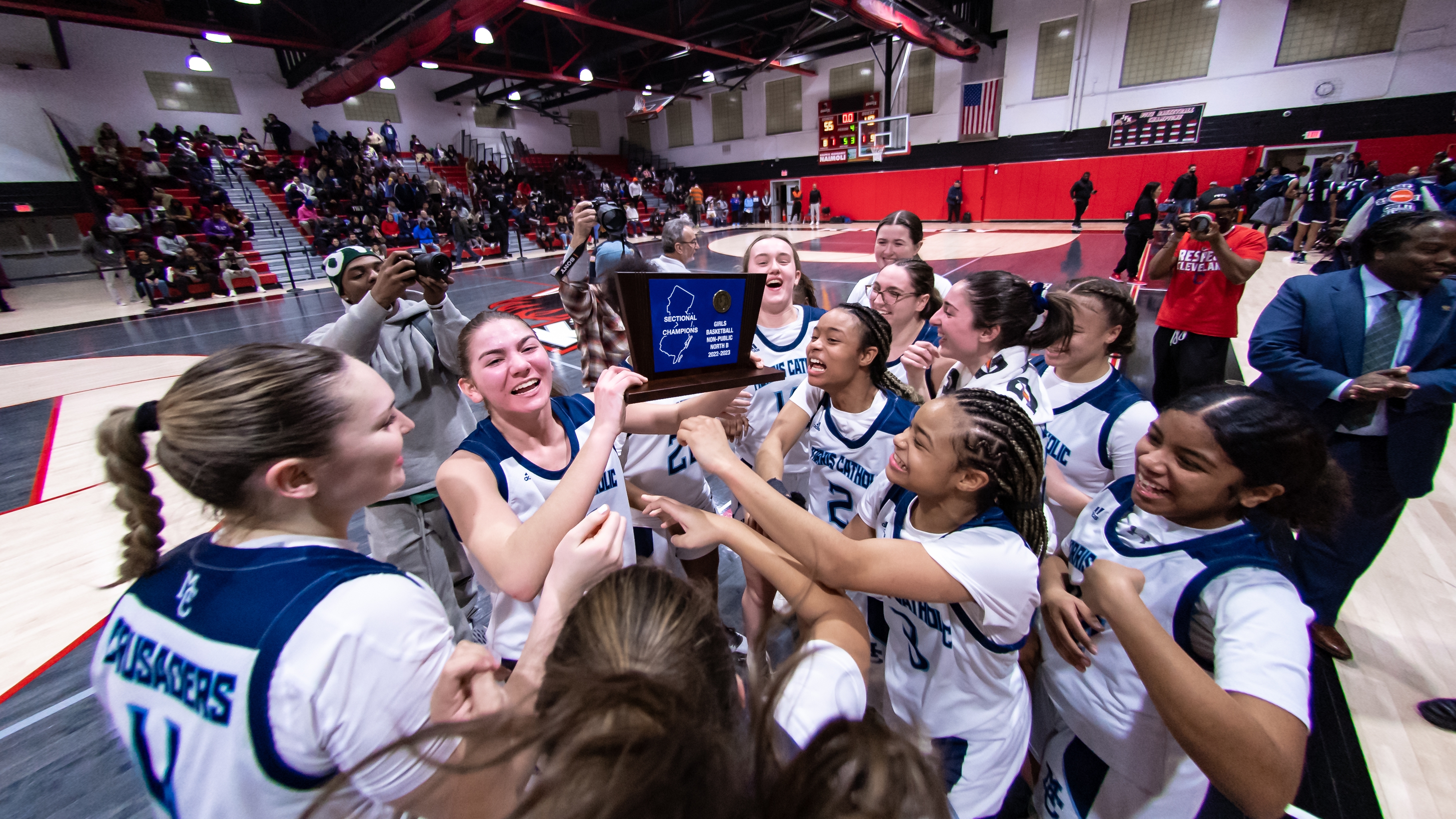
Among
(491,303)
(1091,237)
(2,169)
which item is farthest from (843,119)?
(2,169)

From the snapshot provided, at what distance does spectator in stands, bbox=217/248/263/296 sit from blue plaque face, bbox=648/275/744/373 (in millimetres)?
15660

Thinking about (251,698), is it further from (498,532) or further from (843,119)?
(843,119)

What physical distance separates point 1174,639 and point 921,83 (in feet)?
80.4

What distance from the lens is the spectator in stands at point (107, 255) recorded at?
1218 cm

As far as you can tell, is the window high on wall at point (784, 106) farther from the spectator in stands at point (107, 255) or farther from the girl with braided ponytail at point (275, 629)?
the girl with braided ponytail at point (275, 629)

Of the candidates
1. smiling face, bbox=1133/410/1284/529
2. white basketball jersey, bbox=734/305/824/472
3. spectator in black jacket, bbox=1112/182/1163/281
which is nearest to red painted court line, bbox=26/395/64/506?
white basketball jersey, bbox=734/305/824/472

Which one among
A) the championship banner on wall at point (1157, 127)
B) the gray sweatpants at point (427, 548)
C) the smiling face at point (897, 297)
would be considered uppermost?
the championship banner on wall at point (1157, 127)

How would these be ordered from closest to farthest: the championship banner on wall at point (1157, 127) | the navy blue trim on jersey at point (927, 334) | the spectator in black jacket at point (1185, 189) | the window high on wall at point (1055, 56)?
1. the navy blue trim on jersey at point (927, 334)
2. the spectator in black jacket at point (1185, 189)
3. the championship banner on wall at point (1157, 127)
4. the window high on wall at point (1055, 56)

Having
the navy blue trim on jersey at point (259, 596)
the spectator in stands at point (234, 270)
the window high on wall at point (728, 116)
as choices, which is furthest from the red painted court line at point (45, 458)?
the window high on wall at point (728, 116)

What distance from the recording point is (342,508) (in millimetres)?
1095

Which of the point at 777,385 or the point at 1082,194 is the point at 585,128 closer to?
the point at 1082,194

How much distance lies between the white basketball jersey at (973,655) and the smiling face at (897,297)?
4.54ft

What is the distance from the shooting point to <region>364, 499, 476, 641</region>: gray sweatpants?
235 centimetres

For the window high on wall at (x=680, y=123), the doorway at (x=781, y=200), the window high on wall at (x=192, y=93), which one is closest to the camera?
the window high on wall at (x=192, y=93)
